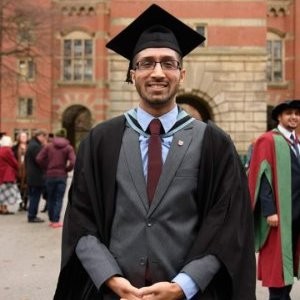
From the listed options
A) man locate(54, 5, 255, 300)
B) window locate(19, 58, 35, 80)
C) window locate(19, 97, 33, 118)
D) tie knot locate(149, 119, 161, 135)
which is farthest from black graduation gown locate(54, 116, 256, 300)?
window locate(19, 58, 35, 80)

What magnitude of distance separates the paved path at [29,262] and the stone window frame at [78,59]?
25406 mm

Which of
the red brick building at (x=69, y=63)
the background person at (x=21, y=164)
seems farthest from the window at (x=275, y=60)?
the background person at (x=21, y=164)

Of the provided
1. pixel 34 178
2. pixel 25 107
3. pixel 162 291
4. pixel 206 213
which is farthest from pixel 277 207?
pixel 25 107

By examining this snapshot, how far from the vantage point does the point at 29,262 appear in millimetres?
7883

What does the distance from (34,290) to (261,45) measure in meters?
15.3

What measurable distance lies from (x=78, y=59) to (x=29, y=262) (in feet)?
97.4

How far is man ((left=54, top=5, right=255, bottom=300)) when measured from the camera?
249cm

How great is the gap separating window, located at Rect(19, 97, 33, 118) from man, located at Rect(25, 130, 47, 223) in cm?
2441

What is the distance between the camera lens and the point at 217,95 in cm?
1986

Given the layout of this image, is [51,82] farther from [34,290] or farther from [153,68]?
[153,68]

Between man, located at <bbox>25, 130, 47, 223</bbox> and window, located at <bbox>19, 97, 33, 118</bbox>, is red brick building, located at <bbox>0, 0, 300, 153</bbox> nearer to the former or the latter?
window, located at <bbox>19, 97, 33, 118</bbox>

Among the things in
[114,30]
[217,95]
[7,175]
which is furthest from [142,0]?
[7,175]

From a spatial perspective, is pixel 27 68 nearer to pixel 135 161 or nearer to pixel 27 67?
pixel 27 67

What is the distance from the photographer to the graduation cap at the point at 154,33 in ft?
9.19
